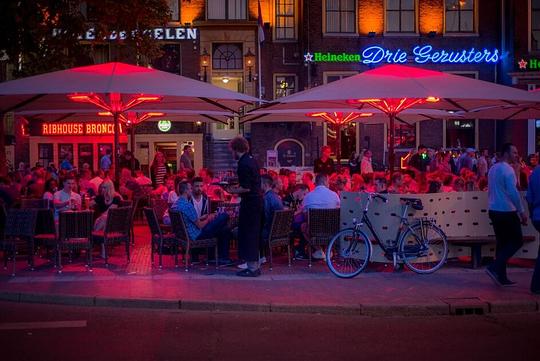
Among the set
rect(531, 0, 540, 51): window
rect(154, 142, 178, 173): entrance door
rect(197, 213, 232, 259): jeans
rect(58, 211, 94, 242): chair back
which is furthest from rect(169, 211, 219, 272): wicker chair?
rect(531, 0, 540, 51): window

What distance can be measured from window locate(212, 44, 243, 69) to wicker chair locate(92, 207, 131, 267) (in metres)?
20.0

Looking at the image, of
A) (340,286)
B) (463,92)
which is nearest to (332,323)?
(340,286)

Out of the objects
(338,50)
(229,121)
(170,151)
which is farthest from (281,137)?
(170,151)

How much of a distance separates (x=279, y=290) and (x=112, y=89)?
4.46m

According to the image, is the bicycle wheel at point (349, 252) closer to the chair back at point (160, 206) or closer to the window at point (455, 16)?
the chair back at point (160, 206)

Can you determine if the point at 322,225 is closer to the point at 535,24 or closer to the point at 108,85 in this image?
the point at 108,85

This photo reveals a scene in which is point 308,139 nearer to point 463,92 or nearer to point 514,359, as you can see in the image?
point 463,92

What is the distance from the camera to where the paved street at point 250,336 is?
23.7 ft

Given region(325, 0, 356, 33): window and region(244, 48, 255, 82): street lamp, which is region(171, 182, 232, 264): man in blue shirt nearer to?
region(244, 48, 255, 82): street lamp

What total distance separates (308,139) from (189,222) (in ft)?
65.3

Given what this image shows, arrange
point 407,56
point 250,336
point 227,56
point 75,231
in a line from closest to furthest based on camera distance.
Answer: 1. point 250,336
2. point 75,231
3. point 407,56
4. point 227,56

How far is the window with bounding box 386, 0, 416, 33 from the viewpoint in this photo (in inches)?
1248

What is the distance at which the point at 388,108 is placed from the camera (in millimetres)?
14500

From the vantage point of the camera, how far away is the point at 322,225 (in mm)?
12117
